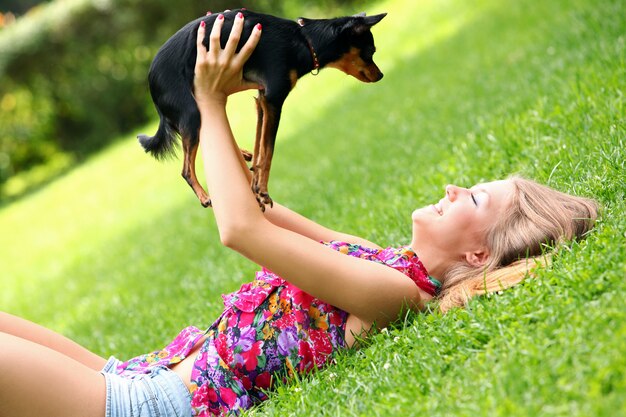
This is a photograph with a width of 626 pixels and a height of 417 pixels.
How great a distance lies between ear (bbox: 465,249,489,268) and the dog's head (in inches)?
31.0

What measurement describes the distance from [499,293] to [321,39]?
1081 mm

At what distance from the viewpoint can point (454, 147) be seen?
5066 mm

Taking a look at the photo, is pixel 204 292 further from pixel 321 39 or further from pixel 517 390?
pixel 517 390

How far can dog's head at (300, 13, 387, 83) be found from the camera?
2740 mm

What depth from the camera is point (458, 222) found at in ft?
8.85

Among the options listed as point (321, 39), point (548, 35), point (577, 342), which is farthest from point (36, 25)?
point (577, 342)

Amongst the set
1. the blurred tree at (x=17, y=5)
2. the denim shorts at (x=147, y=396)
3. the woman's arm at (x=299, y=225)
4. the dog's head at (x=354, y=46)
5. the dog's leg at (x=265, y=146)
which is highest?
the blurred tree at (x=17, y=5)

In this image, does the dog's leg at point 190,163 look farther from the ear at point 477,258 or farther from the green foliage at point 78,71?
the green foliage at point 78,71

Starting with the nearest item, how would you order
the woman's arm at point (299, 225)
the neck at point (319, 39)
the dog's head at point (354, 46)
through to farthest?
the neck at point (319, 39), the dog's head at point (354, 46), the woman's arm at point (299, 225)

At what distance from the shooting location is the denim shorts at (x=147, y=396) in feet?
8.13

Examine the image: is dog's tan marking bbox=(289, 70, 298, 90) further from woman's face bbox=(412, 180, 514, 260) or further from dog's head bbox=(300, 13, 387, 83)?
woman's face bbox=(412, 180, 514, 260)

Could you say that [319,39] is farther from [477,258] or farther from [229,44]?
[477,258]

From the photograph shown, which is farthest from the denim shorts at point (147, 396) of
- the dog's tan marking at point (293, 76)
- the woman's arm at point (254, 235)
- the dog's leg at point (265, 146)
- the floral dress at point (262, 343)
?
the dog's tan marking at point (293, 76)

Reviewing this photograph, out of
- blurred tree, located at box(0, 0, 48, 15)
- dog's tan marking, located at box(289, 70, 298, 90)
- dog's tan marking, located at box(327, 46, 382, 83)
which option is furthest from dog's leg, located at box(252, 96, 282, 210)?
blurred tree, located at box(0, 0, 48, 15)
